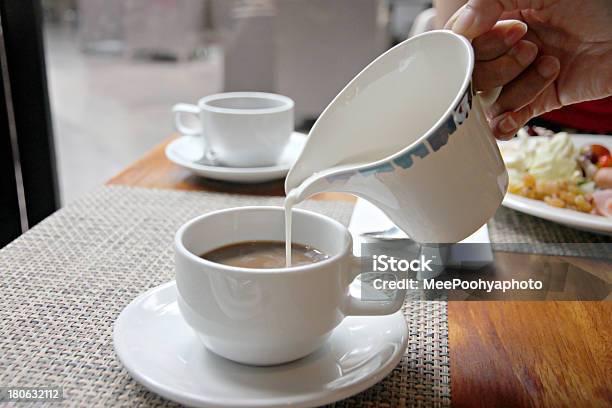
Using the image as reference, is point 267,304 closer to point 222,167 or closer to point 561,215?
point 561,215

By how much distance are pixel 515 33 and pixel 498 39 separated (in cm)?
2

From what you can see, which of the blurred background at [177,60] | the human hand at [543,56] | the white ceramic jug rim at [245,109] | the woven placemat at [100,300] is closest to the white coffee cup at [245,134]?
the white ceramic jug rim at [245,109]

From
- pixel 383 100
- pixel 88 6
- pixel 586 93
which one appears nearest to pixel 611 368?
pixel 383 100

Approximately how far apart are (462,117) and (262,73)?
3.12 meters

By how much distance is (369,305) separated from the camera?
0.60 m

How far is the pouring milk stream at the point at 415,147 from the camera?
1.82 feet

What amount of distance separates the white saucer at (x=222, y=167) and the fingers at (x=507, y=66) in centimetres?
31

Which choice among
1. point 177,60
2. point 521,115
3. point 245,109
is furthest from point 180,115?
point 177,60

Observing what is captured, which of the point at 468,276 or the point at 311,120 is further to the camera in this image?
the point at 311,120

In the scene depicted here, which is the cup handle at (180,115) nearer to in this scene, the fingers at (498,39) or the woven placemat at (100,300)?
the woven placemat at (100,300)

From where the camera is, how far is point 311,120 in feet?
11.3

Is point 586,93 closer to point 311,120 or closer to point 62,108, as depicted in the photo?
point 311,120

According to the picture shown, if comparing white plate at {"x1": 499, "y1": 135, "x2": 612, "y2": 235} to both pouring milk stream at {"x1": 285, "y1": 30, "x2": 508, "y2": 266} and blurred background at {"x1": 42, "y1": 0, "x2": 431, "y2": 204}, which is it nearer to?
pouring milk stream at {"x1": 285, "y1": 30, "x2": 508, "y2": 266}

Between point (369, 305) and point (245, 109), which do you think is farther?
point (245, 109)
